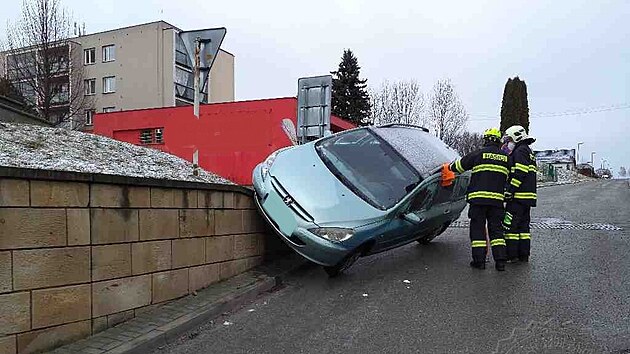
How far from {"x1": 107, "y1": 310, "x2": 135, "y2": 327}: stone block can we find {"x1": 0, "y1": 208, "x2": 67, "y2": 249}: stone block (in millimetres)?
834

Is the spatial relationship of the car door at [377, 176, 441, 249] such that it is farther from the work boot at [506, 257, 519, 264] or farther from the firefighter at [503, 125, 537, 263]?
the work boot at [506, 257, 519, 264]

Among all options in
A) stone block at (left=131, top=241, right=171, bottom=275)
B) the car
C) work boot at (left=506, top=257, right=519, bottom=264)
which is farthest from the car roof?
stone block at (left=131, top=241, right=171, bottom=275)

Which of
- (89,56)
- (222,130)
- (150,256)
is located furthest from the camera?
(89,56)

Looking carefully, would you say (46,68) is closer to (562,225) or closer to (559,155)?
(562,225)

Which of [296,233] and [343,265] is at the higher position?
[296,233]

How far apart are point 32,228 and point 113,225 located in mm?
785

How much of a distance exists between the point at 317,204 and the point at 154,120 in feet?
80.4

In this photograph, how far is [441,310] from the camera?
18.1 ft

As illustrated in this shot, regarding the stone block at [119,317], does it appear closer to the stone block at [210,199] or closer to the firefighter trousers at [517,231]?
the stone block at [210,199]

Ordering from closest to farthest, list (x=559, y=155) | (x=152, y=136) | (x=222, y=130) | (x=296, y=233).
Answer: (x=296, y=233), (x=222, y=130), (x=152, y=136), (x=559, y=155)

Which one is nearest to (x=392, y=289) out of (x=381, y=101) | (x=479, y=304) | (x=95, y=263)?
(x=479, y=304)

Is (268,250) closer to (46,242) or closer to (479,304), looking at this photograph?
(479,304)

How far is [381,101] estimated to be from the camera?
49.8m

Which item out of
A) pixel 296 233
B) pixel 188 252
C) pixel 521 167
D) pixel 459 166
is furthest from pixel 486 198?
pixel 188 252
